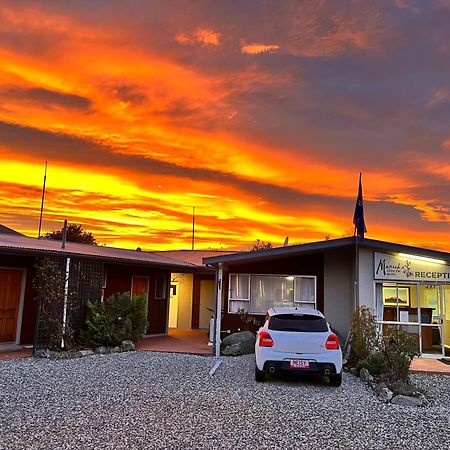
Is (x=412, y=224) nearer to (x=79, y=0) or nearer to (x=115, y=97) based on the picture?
(x=115, y=97)

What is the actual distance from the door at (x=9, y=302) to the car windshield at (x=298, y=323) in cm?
807

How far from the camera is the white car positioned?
8711mm

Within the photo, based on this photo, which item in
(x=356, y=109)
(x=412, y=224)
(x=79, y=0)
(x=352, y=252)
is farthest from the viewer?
(x=412, y=224)

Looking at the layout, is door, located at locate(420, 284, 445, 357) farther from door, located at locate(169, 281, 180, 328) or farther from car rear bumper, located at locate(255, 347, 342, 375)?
door, located at locate(169, 281, 180, 328)

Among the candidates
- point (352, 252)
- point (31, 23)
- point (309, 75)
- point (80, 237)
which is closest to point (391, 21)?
point (309, 75)

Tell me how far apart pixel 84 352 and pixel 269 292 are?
6358 millimetres

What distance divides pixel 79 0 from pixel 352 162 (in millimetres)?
9552

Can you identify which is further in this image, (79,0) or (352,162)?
(352,162)

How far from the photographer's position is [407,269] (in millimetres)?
13391

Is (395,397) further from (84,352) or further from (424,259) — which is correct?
(84,352)

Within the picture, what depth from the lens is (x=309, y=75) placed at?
12719 millimetres

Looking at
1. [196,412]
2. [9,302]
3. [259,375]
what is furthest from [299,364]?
[9,302]

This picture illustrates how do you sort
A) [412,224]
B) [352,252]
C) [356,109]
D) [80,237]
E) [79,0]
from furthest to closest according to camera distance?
[80,237] → [412,224] → [352,252] → [356,109] → [79,0]

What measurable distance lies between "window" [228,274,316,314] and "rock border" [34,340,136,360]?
393 cm
